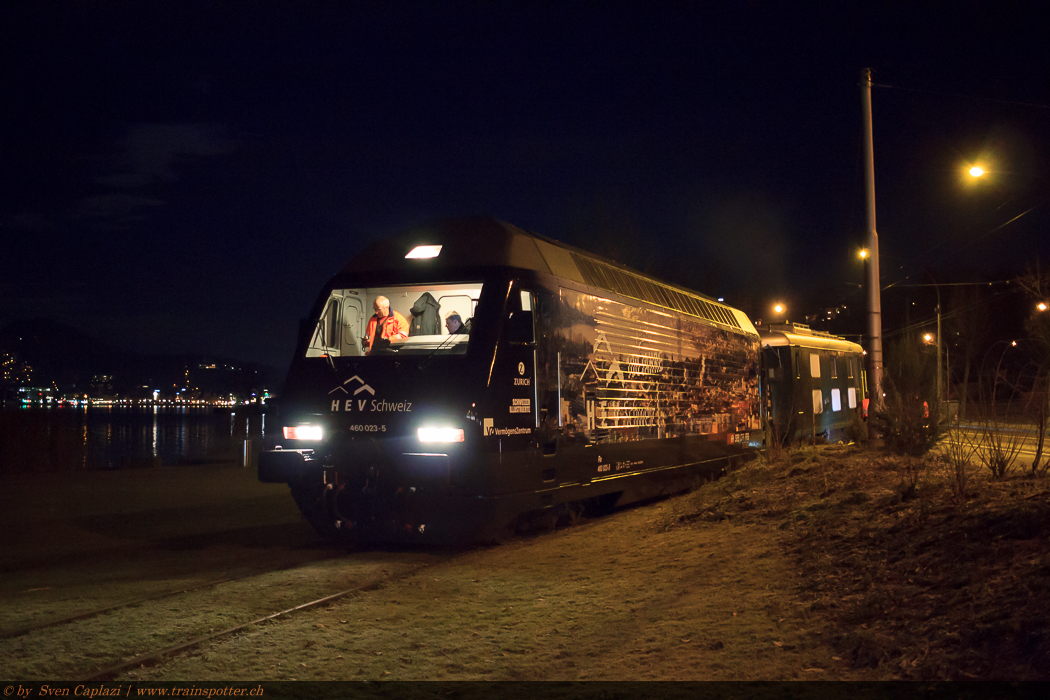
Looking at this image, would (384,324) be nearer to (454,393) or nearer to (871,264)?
(454,393)

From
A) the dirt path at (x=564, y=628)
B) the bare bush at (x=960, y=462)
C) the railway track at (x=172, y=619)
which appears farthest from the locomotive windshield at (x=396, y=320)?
the bare bush at (x=960, y=462)

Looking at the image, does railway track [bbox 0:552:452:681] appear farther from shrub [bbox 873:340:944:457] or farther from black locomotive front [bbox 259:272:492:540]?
shrub [bbox 873:340:944:457]

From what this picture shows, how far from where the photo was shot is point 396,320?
10156 millimetres

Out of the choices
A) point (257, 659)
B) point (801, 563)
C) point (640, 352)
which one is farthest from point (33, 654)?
point (640, 352)

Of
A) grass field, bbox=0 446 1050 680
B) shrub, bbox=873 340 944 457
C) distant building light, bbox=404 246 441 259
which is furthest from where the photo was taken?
shrub, bbox=873 340 944 457

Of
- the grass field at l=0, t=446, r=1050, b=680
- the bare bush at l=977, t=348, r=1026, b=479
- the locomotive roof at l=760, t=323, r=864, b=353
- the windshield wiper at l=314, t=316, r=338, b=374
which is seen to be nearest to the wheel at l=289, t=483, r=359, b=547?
the grass field at l=0, t=446, r=1050, b=680

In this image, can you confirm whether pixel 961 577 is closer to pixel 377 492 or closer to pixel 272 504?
pixel 377 492

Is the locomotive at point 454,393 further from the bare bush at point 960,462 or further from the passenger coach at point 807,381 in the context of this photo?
the passenger coach at point 807,381

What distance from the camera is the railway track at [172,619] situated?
19.1 ft

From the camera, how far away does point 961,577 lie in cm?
618

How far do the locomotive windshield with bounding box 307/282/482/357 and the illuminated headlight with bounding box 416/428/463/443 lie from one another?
91cm

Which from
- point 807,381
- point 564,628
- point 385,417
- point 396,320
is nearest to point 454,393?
point 385,417

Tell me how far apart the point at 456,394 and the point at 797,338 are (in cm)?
1601

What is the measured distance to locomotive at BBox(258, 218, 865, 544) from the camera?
9.20 meters
